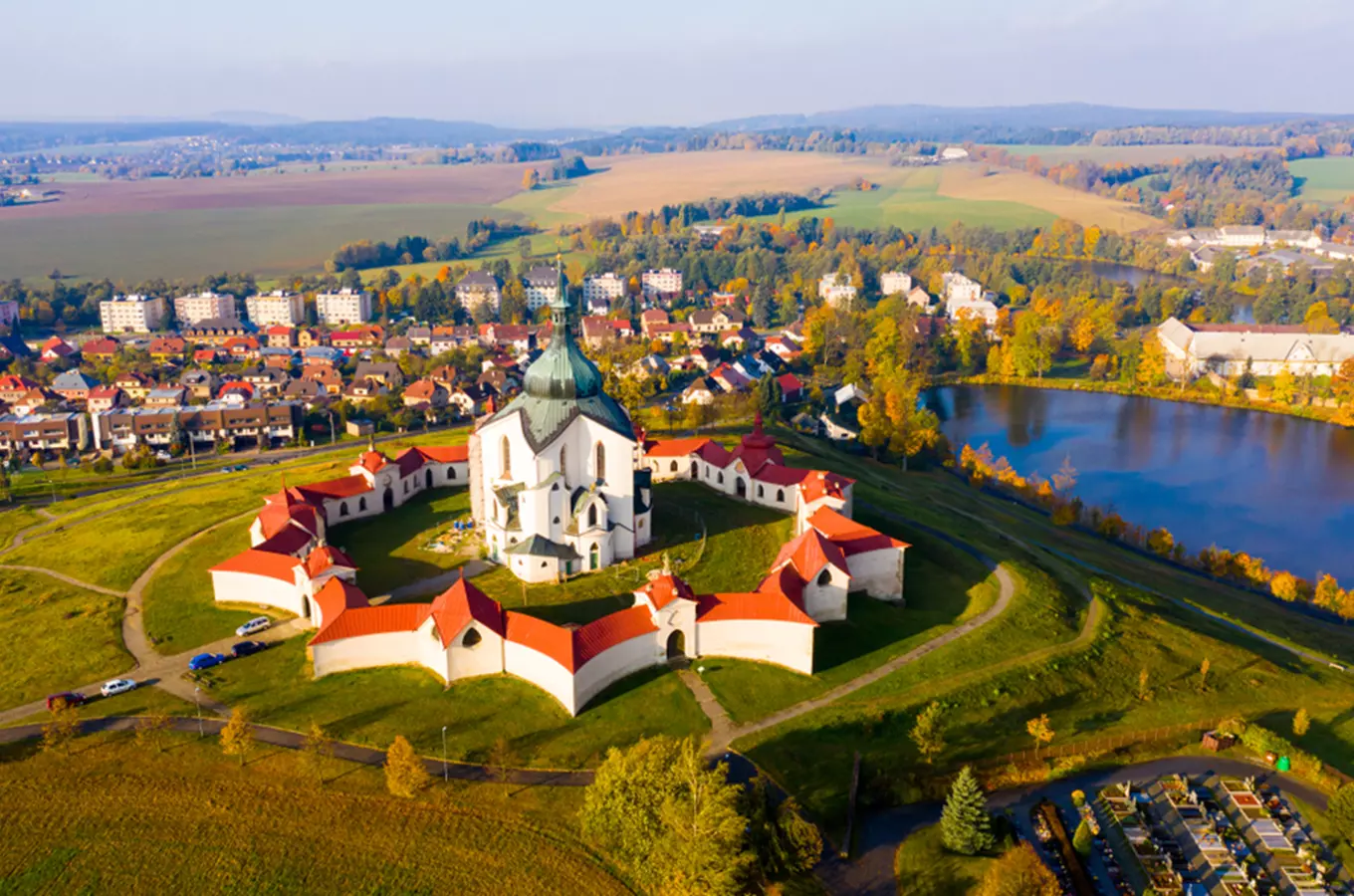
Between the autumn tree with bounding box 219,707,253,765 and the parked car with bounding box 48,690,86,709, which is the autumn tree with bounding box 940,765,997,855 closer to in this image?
the autumn tree with bounding box 219,707,253,765

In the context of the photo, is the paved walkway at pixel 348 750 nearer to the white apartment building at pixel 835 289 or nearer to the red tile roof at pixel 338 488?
the red tile roof at pixel 338 488

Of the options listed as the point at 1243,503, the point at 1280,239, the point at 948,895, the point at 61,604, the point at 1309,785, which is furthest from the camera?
the point at 1280,239

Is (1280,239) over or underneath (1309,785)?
over

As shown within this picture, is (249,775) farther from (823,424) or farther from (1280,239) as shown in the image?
(1280,239)

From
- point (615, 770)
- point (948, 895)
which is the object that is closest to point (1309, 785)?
point (948, 895)

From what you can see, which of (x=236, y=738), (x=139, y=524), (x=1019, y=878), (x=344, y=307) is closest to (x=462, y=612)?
(x=236, y=738)

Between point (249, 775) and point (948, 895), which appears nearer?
point (948, 895)

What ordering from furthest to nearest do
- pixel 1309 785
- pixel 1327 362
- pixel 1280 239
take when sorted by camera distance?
1. pixel 1280 239
2. pixel 1327 362
3. pixel 1309 785
